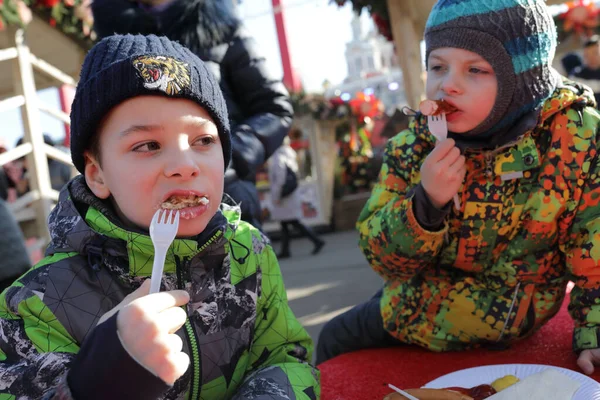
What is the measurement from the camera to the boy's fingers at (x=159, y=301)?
82 cm

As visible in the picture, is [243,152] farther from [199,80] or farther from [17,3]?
[17,3]

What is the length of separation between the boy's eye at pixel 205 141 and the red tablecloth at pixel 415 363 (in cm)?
77

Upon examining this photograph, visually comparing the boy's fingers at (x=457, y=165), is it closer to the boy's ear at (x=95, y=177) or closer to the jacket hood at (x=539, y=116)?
the jacket hood at (x=539, y=116)

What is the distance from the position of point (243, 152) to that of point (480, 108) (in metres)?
0.82

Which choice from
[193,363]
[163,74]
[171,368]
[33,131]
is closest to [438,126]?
[163,74]

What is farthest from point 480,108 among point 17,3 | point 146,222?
point 17,3

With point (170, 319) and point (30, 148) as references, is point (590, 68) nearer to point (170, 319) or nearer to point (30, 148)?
point (30, 148)

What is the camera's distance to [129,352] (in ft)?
2.67

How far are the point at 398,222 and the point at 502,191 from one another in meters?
0.28

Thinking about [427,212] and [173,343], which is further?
[427,212]

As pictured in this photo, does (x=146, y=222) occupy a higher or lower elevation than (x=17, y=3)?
lower

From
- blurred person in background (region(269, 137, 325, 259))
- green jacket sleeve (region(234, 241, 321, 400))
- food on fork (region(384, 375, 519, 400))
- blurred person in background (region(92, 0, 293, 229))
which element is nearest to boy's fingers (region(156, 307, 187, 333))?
green jacket sleeve (region(234, 241, 321, 400))

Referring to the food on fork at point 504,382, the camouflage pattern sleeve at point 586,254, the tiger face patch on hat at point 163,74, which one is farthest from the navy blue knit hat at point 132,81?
the camouflage pattern sleeve at point 586,254

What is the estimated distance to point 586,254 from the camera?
4.70 feet
